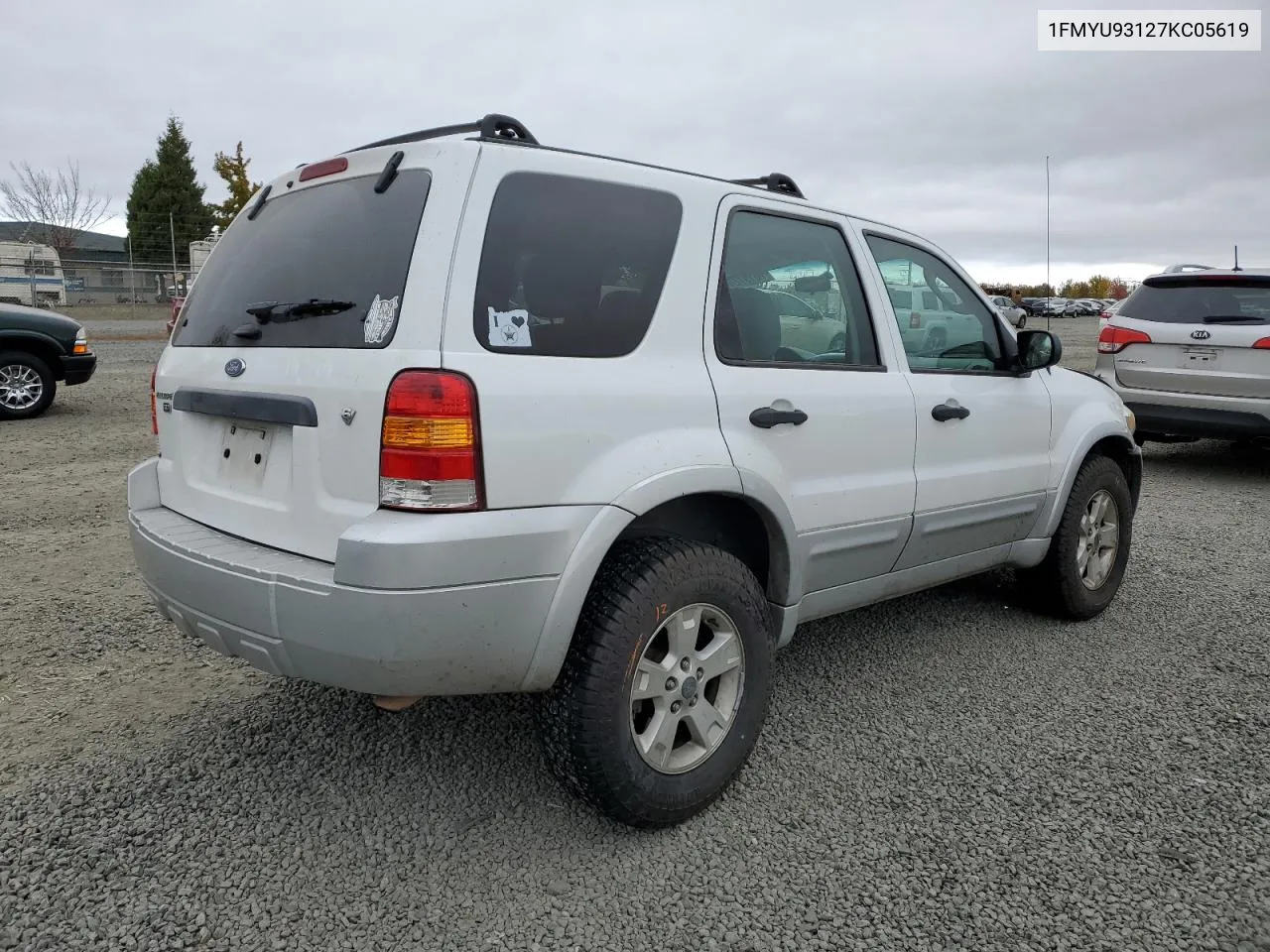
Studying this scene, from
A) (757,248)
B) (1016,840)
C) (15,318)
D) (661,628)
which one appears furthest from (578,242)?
(15,318)

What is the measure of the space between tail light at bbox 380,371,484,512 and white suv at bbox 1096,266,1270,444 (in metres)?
7.20

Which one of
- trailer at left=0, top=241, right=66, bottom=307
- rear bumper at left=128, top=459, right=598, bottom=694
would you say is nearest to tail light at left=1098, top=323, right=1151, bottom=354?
rear bumper at left=128, top=459, right=598, bottom=694

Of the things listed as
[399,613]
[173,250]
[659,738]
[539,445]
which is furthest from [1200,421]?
[173,250]

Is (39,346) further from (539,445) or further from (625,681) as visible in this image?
(625,681)

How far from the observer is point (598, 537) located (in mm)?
2354

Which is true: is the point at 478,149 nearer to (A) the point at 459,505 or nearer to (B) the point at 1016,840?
(A) the point at 459,505

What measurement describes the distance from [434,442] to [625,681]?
0.79 meters

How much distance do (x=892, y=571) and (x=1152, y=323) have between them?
5727 mm

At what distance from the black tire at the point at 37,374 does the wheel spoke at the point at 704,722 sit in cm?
960

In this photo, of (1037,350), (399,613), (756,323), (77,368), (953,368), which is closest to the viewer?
(399,613)

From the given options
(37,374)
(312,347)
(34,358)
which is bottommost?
(312,347)

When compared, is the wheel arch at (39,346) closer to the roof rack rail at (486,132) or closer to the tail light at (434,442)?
the roof rack rail at (486,132)

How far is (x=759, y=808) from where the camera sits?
2.74 m

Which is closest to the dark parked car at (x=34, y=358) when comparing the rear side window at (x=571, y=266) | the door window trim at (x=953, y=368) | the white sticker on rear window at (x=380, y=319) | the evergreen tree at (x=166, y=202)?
the white sticker on rear window at (x=380, y=319)
